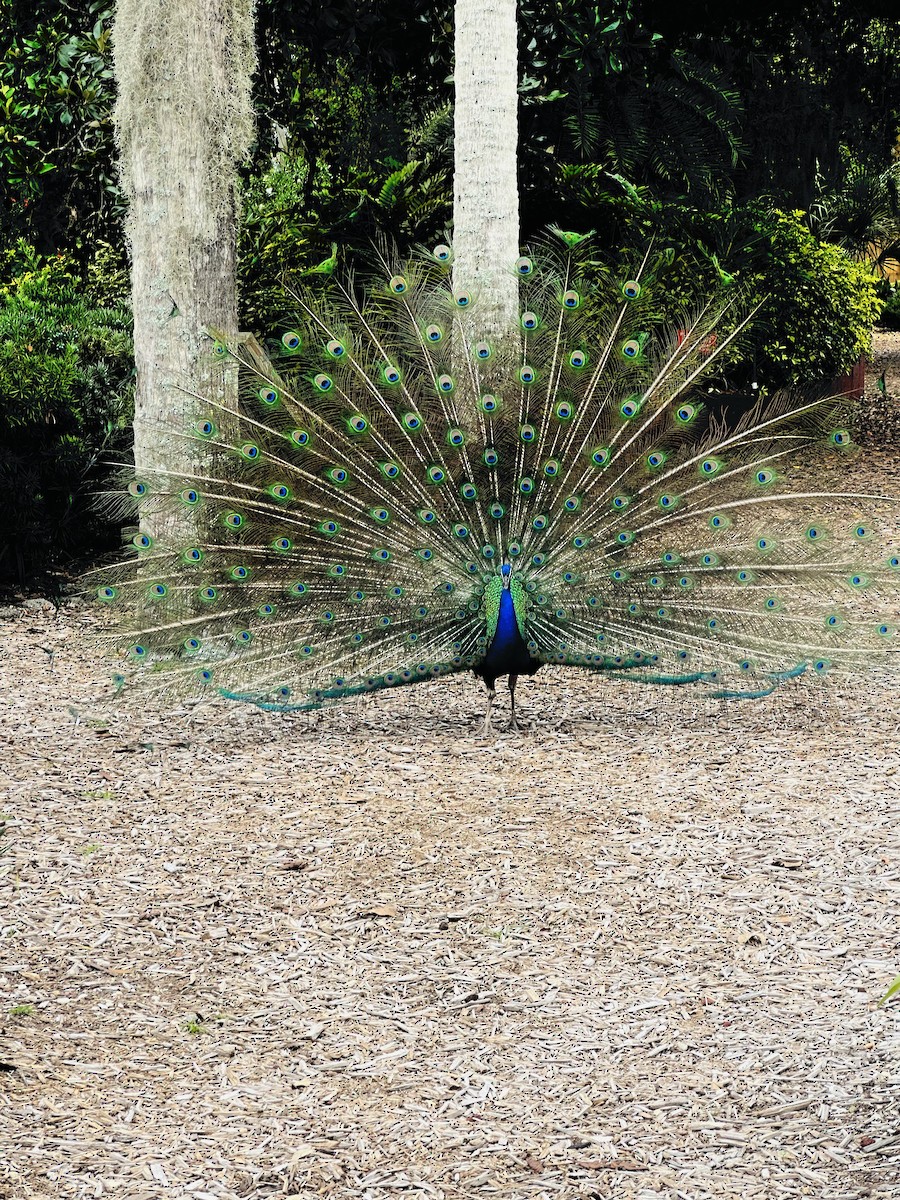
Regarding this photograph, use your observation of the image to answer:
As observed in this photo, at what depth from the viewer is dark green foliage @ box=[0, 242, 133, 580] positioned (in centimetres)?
884

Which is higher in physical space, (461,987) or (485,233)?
(485,233)

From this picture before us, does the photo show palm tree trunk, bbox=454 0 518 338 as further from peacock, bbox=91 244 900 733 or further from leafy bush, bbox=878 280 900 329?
leafy bush, bbox=878 280 900 329

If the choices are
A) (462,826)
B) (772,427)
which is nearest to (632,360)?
(772,427)

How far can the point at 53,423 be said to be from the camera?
357 inches

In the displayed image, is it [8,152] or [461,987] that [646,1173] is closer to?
[461,987]

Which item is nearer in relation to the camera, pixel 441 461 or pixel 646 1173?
pixel 646 1173

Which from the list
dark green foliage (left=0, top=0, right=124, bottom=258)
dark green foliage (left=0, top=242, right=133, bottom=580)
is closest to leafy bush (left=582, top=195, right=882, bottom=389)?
dark green foliage (left=0, top=0, right=124, bottom=258)

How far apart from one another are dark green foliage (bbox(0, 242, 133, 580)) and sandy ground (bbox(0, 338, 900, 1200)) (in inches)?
90.9

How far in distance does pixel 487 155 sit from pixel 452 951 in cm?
501

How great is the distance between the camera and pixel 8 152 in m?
10.6

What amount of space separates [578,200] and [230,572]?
6.59m

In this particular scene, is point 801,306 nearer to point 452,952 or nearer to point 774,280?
point 774,280

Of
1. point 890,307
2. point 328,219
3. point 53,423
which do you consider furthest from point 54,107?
point 890,307

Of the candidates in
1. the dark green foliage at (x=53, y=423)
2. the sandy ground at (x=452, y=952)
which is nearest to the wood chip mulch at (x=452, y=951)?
the sandy ground at (x=452, y=952)
